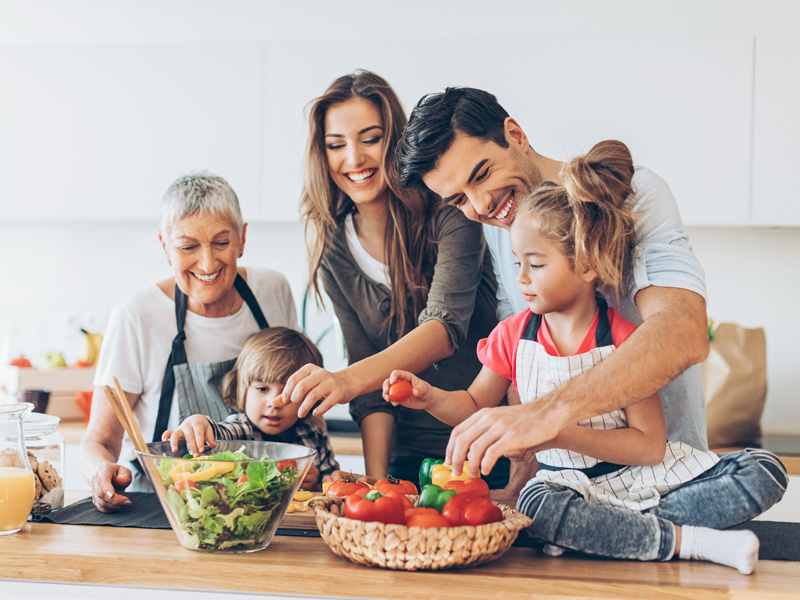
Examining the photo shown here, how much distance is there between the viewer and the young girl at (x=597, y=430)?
42.3 inches

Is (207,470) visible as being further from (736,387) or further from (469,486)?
(736,387)

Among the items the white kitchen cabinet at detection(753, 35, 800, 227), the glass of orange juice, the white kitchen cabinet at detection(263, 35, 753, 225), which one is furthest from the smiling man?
the white kitchen cabinet at detection(753, 35, 800, 227)

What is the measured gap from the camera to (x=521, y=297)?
1.61m

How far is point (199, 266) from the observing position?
1.65 meters

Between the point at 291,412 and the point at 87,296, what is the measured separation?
192cm

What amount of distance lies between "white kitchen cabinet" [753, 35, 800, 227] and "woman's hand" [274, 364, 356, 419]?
180cm

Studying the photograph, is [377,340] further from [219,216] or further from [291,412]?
[219,216]

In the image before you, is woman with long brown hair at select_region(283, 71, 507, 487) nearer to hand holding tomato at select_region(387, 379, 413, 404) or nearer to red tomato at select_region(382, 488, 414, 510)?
hand holding tomato at select_region(387, 379, 413, 404)

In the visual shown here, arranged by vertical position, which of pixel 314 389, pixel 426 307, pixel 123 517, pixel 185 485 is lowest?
pixel 123 517

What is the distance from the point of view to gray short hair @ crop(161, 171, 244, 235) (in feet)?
5.35

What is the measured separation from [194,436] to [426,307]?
653 millimetres

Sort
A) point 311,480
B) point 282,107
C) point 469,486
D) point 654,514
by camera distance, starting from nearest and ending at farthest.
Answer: point 654,514 → point 469,486 → point 311,480 → point 282,107

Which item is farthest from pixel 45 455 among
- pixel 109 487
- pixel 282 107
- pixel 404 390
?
pixel 282 107

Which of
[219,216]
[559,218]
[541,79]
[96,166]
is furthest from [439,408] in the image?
[96,166]
